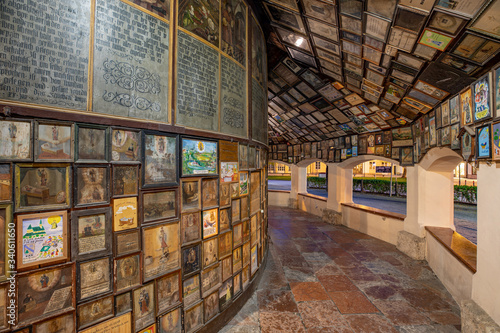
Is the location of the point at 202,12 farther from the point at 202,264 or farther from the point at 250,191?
the point at 202,264

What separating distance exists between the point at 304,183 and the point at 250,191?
9112mm

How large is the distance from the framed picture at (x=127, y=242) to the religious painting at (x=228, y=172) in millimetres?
1386

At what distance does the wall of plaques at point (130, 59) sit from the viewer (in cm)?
191

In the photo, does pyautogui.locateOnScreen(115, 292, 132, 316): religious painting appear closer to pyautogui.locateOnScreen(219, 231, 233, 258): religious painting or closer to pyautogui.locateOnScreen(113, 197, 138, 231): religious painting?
pyautogui.locateOnScreen(113, 197, 138, 231): religious painting

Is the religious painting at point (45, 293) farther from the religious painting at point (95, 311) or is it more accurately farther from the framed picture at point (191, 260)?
the framed picture at point (191, 260)

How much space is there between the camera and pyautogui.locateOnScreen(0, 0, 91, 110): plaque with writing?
1831 mm

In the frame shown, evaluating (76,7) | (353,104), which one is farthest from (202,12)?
(353,104)

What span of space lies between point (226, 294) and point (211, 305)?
349 millimetres

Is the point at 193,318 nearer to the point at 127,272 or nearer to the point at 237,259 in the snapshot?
the point at 237,259

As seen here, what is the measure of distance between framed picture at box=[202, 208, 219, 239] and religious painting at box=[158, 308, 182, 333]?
0.95 metres

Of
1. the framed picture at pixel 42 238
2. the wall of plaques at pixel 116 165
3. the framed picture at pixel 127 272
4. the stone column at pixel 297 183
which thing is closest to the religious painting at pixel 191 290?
the wall of plaques at pixel 116 165

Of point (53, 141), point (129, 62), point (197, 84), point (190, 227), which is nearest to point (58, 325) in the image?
point (190, 227)

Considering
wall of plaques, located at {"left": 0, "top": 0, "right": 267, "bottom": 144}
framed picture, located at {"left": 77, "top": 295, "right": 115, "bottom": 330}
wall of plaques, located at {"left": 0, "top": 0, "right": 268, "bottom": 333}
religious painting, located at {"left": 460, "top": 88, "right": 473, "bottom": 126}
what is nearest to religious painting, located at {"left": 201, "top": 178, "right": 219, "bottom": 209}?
wall of plaques, located at {"left": 0, "top": 0, "right": 268, "bottom": 333}

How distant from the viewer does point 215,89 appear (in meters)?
3.34
